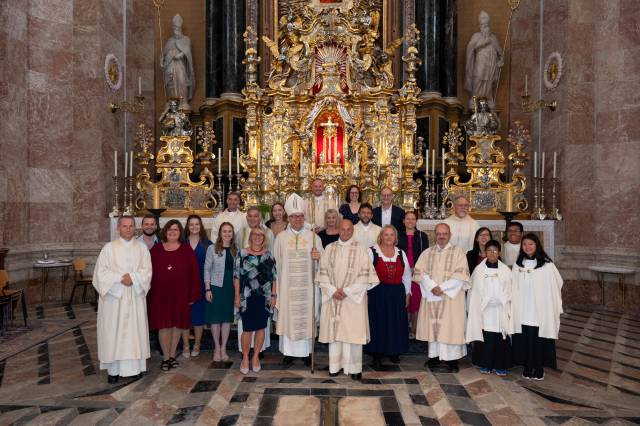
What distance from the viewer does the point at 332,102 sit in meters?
9.62

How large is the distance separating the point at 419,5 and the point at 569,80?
3882 mm

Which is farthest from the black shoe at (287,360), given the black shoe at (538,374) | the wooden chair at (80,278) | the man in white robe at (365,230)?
the wooden chair at (80,278)

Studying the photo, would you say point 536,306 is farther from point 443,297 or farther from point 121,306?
point 121,306

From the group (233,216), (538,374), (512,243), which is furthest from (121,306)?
(512,243)

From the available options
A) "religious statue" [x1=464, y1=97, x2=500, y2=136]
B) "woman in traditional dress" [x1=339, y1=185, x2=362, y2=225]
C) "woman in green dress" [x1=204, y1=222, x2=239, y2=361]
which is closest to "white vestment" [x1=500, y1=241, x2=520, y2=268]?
"woman in traditional dress" [x1=339, y1=185, x2=362, y2=225]

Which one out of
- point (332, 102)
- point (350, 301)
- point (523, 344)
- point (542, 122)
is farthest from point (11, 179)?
point (542, 122)

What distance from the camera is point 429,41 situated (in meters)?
11.6

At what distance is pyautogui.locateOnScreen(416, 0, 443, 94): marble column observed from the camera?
11.6m

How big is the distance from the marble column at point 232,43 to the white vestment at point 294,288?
6.95 metres

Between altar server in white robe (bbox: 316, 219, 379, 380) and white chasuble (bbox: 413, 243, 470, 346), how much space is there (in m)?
0.69

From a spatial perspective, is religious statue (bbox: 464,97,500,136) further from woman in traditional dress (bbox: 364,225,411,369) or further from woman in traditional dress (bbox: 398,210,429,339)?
woman in traditional dress (bbox: 364,225,411,369)

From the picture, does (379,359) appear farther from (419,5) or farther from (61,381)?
(419,5)

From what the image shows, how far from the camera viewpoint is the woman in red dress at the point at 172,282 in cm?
556

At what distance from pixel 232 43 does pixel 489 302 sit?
29.9 feet
